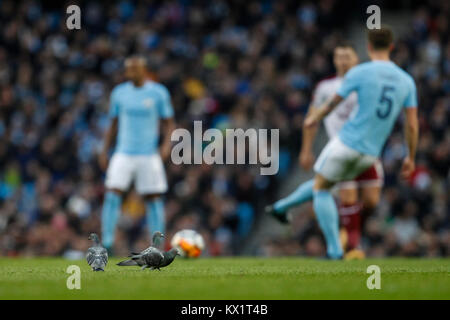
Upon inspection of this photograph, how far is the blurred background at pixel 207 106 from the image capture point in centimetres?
1508

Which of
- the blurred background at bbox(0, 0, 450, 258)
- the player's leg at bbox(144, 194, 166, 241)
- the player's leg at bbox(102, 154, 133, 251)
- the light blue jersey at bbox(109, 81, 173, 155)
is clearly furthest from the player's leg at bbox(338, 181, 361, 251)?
the blurred background at bbox(0, 0, 450, 258)

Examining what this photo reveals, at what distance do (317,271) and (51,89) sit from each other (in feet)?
41.4

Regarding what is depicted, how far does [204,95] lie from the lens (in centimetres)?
1808

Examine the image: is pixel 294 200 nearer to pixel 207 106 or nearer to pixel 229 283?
pixel 229 283

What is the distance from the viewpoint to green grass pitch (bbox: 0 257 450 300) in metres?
5.63

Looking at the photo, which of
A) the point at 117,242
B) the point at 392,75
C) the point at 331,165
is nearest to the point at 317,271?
the point at 331,165

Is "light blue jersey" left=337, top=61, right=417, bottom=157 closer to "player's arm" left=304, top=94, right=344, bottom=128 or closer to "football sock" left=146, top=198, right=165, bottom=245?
"player's arm" left=304, top=94, right=344, bottom=128

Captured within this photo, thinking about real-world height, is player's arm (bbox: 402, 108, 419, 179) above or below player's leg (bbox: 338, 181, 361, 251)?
above

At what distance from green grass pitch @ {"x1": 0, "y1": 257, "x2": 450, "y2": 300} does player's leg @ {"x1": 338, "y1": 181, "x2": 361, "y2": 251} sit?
5.94ft

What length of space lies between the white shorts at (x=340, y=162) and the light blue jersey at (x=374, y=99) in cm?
6

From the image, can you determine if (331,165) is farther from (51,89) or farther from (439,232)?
(51,89)

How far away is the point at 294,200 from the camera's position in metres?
9.68

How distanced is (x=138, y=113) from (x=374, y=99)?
3304mm

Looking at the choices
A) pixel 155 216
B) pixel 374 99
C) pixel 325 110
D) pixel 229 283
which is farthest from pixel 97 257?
pixel 155 216
